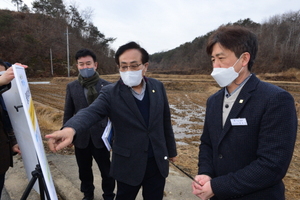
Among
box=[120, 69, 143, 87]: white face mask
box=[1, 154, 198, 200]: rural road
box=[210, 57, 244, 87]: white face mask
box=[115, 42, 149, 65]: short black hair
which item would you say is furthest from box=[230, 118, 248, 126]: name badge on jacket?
box=[1, 154, 198, 200]: rural road

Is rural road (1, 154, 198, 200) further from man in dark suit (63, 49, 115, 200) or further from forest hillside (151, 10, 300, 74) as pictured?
forest hillside (151, 10, 300, 74)

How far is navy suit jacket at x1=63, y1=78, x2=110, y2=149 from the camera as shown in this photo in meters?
2.58

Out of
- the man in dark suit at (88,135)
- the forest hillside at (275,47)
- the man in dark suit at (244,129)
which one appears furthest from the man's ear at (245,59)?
Result: the forest hillside at (275,47)

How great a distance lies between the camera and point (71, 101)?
281 centimetres

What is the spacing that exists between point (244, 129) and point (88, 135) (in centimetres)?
197

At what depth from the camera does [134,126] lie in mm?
1830

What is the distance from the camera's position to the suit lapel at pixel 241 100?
1.31m

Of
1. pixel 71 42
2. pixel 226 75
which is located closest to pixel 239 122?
pixel 226 75

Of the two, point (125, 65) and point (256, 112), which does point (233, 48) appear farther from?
point (125, 65)

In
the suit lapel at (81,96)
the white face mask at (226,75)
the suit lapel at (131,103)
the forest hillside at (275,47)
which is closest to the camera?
the white face mask at (226,75)

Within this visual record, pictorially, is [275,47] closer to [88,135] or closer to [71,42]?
[71,42]

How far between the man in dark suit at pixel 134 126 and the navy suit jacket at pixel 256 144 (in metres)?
0.61

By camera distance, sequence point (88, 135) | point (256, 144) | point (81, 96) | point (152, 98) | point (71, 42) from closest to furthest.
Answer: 1. point (256, 144)
2. point (152, 98)
3. point (88, 135)
4. point (81, 96)
5. point (71, 42)

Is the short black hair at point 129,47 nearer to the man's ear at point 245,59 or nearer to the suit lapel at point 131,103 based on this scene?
the suit lapel at point 131,103
